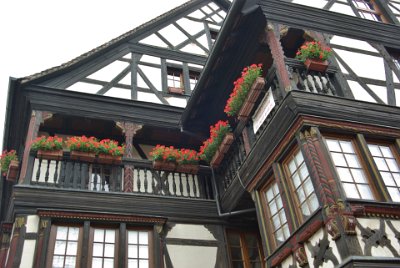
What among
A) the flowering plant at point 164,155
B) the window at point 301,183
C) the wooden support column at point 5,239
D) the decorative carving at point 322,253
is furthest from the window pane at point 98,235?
the decorative carving at point 322,253

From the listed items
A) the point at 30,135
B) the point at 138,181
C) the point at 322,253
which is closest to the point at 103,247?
the point at 138,181

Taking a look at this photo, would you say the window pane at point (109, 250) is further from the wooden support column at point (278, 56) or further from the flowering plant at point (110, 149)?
the wooden support column at point (278, 56)

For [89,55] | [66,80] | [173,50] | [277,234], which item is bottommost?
[277,234]

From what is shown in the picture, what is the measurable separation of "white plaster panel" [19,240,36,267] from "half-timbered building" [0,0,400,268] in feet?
0.07

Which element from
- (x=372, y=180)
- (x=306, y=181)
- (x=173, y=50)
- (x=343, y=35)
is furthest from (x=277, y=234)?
(x=173, y=50)

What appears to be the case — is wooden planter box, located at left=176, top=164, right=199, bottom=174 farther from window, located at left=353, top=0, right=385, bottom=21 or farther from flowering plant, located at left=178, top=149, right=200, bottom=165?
window, located at left=353, top=0, right=385, bottom=21

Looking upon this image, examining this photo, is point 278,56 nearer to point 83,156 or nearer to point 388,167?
point 388,167

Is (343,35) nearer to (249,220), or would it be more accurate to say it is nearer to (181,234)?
(249,220)

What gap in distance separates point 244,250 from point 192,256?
1.41 meters

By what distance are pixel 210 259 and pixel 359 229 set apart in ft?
16.6

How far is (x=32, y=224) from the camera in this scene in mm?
9812

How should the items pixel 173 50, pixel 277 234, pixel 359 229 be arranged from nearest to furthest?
pixel 359 229 < pixel 277 234 < pixel 173 50

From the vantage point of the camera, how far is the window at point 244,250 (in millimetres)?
11023

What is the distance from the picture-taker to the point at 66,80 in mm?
13039
